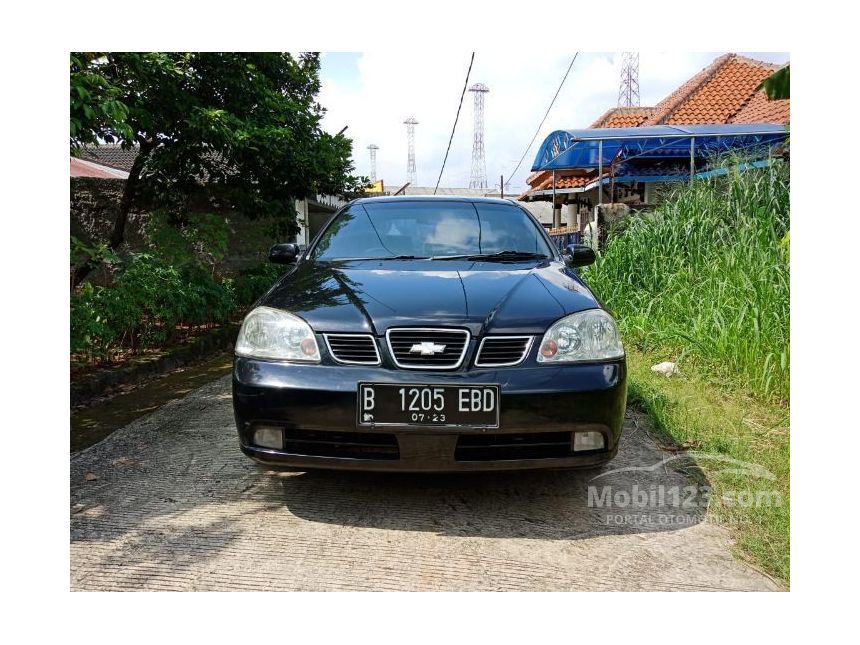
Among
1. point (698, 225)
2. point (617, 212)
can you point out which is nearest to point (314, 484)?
point (698, 225)

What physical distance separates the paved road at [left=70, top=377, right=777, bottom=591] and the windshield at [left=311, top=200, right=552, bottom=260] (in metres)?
1.22

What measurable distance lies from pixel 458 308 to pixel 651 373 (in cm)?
274

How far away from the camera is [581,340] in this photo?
2.67 m

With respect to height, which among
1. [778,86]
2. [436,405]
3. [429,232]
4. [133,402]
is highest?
[778,86]

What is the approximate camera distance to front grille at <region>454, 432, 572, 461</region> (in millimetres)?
2486

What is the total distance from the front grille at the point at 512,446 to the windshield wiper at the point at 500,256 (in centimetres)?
115

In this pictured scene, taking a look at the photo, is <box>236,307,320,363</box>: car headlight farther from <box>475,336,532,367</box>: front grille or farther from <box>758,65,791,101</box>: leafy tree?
<box>758,65,791,101</box>: leafy tree

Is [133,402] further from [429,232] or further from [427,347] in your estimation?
[427,347]

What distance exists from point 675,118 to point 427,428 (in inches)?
564

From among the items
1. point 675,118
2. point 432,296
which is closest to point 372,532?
point 432,296

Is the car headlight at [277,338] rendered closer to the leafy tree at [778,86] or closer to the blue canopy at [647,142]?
the leafy tree at [778,86]

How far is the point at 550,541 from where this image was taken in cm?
250

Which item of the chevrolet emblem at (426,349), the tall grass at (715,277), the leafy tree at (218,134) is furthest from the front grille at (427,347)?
the leafy tree at (218,134)

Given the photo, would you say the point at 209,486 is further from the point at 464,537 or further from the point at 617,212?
the point at 617,212
